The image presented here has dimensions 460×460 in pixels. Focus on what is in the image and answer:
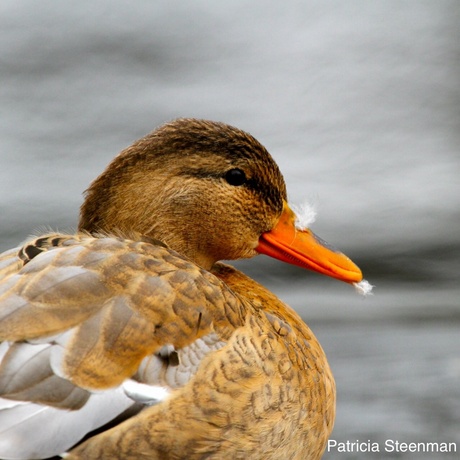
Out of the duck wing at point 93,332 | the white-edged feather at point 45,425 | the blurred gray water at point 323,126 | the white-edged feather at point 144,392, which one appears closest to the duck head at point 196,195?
the duck wing at point 93,332

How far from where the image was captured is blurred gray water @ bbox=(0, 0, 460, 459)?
16.2 feet

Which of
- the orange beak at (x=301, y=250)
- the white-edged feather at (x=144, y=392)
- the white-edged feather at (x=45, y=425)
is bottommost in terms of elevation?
the white-edged feather at (x=45, y=425)

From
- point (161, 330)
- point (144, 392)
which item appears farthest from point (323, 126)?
point (144, 392)

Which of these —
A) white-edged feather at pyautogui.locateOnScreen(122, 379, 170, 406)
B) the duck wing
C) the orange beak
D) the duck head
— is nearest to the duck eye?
the duck head

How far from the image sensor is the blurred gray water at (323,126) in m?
4.95

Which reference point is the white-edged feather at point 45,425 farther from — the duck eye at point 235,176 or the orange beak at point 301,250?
the orange beak at point 301,250

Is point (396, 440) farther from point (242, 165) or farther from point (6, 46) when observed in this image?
point (6, 46)

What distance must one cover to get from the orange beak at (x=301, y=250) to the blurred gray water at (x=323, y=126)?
877mm

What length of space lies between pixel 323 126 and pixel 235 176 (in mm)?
3631
